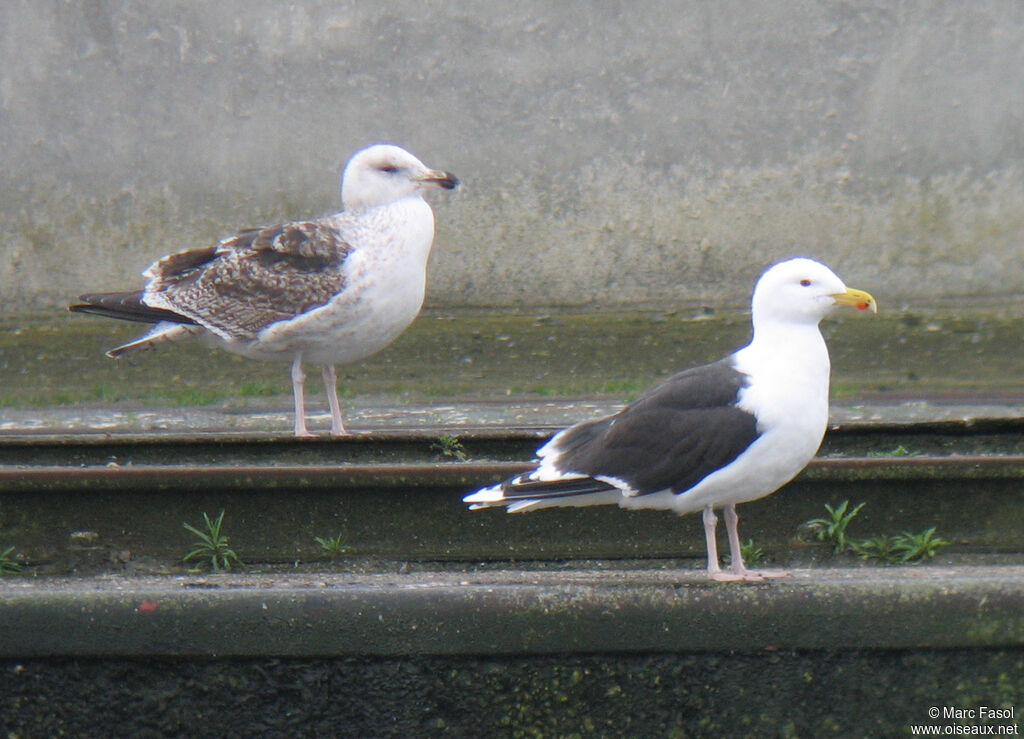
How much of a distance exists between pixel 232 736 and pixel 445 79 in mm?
5070

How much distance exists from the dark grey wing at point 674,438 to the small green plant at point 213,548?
907 millimetres

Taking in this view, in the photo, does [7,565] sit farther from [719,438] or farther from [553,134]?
[553,134]

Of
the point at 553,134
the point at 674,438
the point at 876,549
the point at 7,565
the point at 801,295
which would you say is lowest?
the point at 876,549

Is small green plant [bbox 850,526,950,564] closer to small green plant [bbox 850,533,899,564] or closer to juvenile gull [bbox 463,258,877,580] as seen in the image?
small green plant [bbox 850,533,899,564]

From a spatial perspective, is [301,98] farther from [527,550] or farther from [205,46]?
[527,550]

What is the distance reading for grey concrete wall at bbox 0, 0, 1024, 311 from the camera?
7.46 m

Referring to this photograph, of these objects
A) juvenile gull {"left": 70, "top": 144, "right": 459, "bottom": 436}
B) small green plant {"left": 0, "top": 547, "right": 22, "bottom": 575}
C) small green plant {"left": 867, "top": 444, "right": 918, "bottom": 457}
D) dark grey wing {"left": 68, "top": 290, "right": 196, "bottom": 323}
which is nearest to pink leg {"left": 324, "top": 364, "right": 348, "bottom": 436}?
juvenile gull {"left": 70, "top": 144, "right": 459, "bottom": 436}

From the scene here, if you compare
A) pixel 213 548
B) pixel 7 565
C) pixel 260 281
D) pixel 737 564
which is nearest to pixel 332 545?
pixel 213 548

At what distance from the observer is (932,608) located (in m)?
2.87

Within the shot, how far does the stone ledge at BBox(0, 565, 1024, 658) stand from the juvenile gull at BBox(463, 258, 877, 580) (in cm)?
34

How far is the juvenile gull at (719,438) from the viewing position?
3281 millimetres

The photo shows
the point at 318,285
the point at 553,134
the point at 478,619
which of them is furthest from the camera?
the point at 553,134

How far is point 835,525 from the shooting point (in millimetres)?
3688

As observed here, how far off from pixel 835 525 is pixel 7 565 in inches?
83.4
